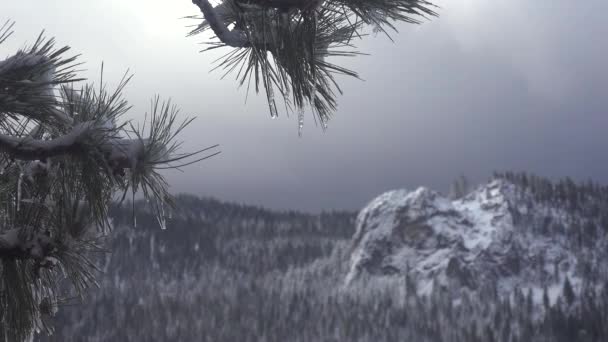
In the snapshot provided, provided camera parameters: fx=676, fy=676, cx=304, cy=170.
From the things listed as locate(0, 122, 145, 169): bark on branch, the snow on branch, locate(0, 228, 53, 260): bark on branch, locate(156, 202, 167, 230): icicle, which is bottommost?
locate(0, 228, 53, 260): bark on branch

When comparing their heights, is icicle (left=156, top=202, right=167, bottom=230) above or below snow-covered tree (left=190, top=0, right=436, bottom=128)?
below

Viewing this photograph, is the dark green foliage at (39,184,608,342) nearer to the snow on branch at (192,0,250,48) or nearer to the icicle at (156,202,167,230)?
the icicle at (156,202,167,230)

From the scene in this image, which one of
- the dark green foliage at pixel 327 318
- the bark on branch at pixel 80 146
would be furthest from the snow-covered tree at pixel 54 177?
the dark green foliage at pixel 327 318

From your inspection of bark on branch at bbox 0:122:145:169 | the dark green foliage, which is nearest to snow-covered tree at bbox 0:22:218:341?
bark on branch at bbox 0:122:145:169

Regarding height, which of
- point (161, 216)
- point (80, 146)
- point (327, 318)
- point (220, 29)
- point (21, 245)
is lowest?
point (327, 318)

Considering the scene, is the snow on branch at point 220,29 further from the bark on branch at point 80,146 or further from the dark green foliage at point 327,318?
the dark green foliage at point 327,318

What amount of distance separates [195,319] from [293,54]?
163790 mm

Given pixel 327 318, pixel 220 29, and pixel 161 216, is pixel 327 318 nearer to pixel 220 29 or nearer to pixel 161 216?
pixel 161 216

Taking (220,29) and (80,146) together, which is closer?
(80,146)

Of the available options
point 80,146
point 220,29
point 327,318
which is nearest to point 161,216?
point 80,146

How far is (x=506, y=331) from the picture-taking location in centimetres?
13175

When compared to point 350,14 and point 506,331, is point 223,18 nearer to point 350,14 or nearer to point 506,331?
point 350,14

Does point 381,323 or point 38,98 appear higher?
point 38,98

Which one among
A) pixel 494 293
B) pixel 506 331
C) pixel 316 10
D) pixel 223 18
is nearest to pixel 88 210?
pixel 223 18
